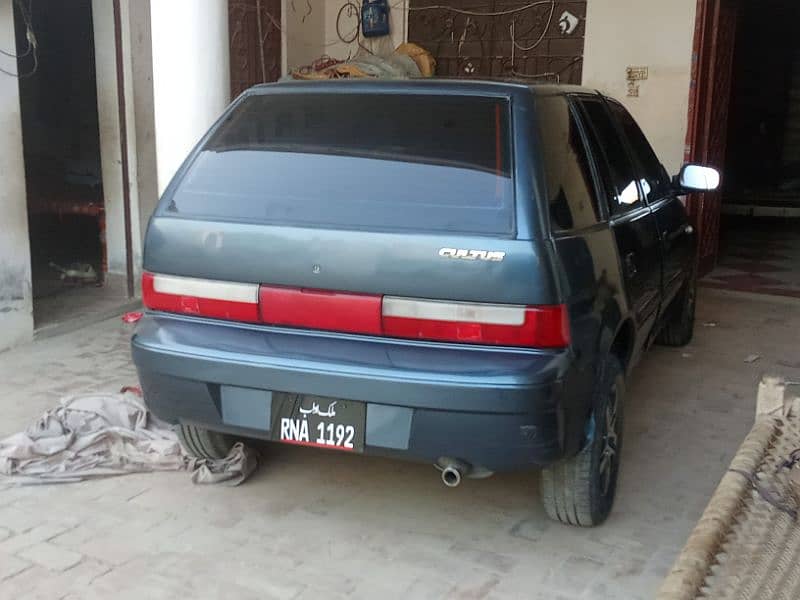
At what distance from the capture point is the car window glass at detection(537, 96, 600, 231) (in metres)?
3.03

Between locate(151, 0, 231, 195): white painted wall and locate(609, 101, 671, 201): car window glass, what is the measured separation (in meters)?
2.26

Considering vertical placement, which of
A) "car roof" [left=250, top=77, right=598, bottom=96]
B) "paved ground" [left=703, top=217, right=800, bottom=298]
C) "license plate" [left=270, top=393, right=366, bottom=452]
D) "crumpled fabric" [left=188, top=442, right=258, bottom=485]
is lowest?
"paved ground" [left=703, top=217, right=800, bottom=298]

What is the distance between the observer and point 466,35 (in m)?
8.75

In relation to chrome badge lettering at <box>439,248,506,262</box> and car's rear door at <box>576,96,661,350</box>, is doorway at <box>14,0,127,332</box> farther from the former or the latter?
chrome badge lettering at <box>439,248,506,262</box>

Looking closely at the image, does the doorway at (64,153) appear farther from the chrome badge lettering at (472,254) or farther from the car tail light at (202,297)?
the chrome badge lettering at (472,254)

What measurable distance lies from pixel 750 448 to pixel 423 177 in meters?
1.47

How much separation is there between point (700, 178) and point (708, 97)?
10.5ft

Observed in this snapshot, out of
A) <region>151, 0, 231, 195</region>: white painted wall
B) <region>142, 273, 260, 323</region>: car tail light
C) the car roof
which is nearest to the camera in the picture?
<region>142, 273, 260, 323</region>: car tail light

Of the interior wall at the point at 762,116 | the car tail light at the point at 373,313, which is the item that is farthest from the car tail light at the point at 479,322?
the interior wall at the point at 762,116

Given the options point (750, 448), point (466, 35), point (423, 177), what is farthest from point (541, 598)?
point (466, 35)

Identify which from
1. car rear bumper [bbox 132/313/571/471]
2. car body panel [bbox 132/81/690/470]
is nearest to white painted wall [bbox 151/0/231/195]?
car body panel [bbox 132/81/690/470]

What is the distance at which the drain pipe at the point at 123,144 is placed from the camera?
679 centimetres

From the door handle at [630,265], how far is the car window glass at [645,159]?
29.0 inches

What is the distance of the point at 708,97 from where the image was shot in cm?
770
